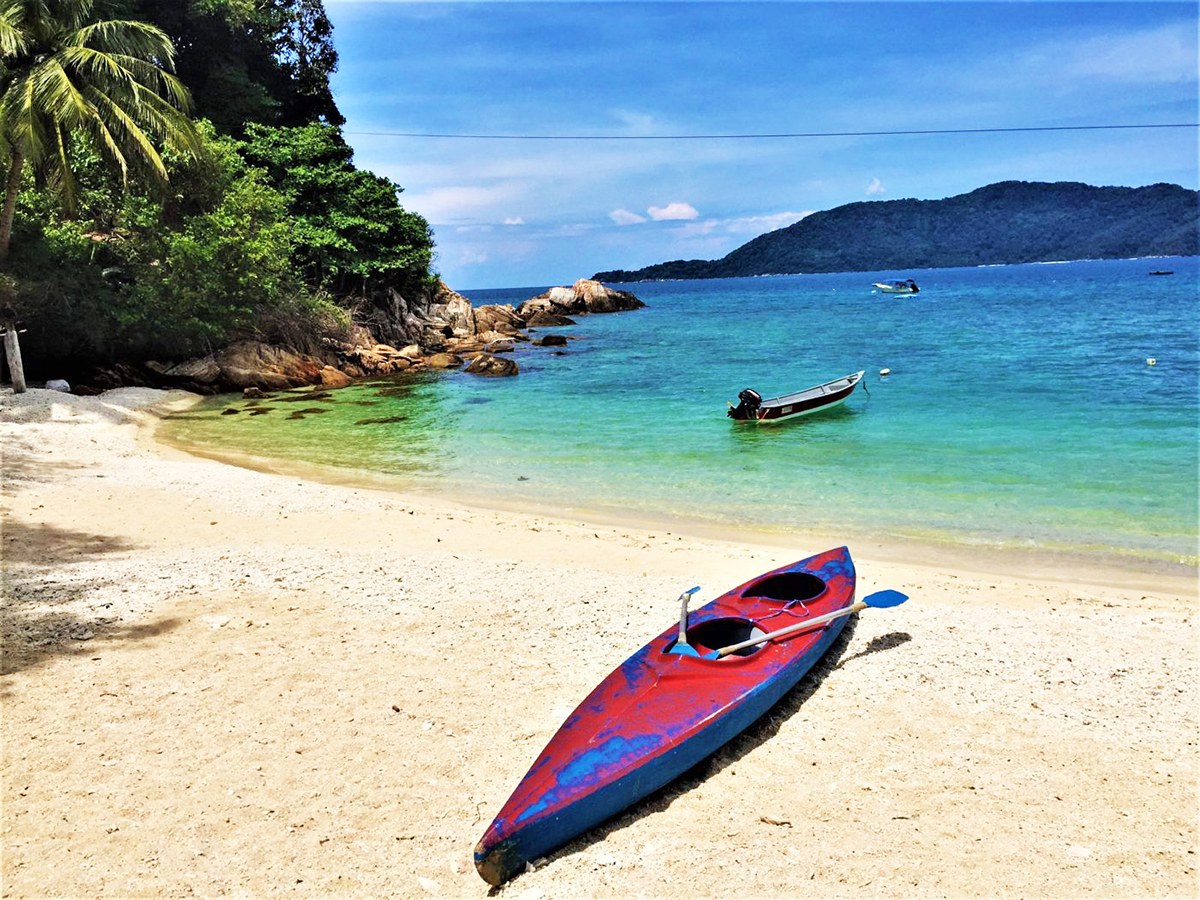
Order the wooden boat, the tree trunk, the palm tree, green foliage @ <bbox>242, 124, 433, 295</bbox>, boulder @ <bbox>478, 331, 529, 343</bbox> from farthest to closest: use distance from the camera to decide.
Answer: boulder @ <bbox>478, 331, 529, 343</bbox>
green foliage @ <bbox>242, 124, 433, 295</bbox>
the wooden boat
the tree trunk
the palm tree

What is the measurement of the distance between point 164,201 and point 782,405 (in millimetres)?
21922

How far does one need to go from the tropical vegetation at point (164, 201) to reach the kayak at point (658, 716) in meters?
19.5

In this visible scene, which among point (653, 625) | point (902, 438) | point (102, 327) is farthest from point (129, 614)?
point (102, 327)

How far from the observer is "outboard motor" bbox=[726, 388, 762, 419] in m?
20.9

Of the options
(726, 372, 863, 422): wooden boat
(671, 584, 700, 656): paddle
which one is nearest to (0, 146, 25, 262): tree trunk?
(726, 372, 863, 422): wooden boat

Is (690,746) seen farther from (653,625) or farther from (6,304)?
(6,304)

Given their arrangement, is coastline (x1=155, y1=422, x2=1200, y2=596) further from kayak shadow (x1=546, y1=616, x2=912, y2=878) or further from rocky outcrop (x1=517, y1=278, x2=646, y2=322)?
rocky outcrop (x1=517, y1=278, x2=646, y2=322)

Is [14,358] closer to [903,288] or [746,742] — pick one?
[746,742]

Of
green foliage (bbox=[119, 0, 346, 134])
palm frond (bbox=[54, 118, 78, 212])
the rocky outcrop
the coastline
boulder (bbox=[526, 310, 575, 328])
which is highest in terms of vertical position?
green foliage (bbox=[119, 0, 346, 134])

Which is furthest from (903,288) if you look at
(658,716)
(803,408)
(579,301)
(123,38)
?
(658,716)

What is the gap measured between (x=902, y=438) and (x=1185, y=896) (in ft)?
50.1

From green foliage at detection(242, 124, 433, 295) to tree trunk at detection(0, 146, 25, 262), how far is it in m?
13.1

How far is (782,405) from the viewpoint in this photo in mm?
20828

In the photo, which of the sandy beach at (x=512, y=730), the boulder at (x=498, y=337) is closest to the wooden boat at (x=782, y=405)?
the sandy beach at (x=512, y=730)
